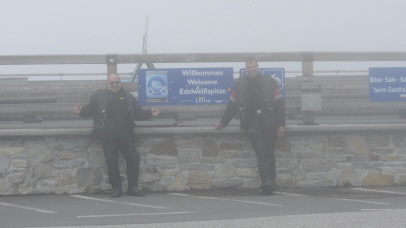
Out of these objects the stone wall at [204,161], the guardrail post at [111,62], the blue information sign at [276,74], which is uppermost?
the guardrail post at [111,62]

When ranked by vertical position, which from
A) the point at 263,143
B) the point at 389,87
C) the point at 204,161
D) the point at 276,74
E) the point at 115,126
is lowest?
the point at 204,161


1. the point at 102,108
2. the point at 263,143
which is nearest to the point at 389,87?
the point at 263,143

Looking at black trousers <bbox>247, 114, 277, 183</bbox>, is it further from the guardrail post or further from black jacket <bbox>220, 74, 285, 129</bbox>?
the guardrail post

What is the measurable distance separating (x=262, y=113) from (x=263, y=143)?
1.49 ft

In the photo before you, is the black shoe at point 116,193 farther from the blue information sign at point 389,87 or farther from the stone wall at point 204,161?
the blue information sign at point 389,87

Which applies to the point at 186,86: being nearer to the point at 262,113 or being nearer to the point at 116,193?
the point at 262,113

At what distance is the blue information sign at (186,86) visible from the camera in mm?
10336

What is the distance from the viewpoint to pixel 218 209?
8312mm

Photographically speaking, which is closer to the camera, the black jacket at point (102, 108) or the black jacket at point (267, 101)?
the black jacket at point (102, 108)

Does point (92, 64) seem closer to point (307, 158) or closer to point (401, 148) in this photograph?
point (307, 158)

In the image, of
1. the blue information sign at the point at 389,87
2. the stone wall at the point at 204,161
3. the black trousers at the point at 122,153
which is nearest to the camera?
the black trousers at the point at 122,153

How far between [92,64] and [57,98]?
2.63 ft

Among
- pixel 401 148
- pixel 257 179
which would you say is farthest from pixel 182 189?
pixel 401 148

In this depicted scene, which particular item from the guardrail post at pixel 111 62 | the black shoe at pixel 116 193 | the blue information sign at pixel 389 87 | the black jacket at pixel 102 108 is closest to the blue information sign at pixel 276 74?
the blue information sign at pixel 389 87
